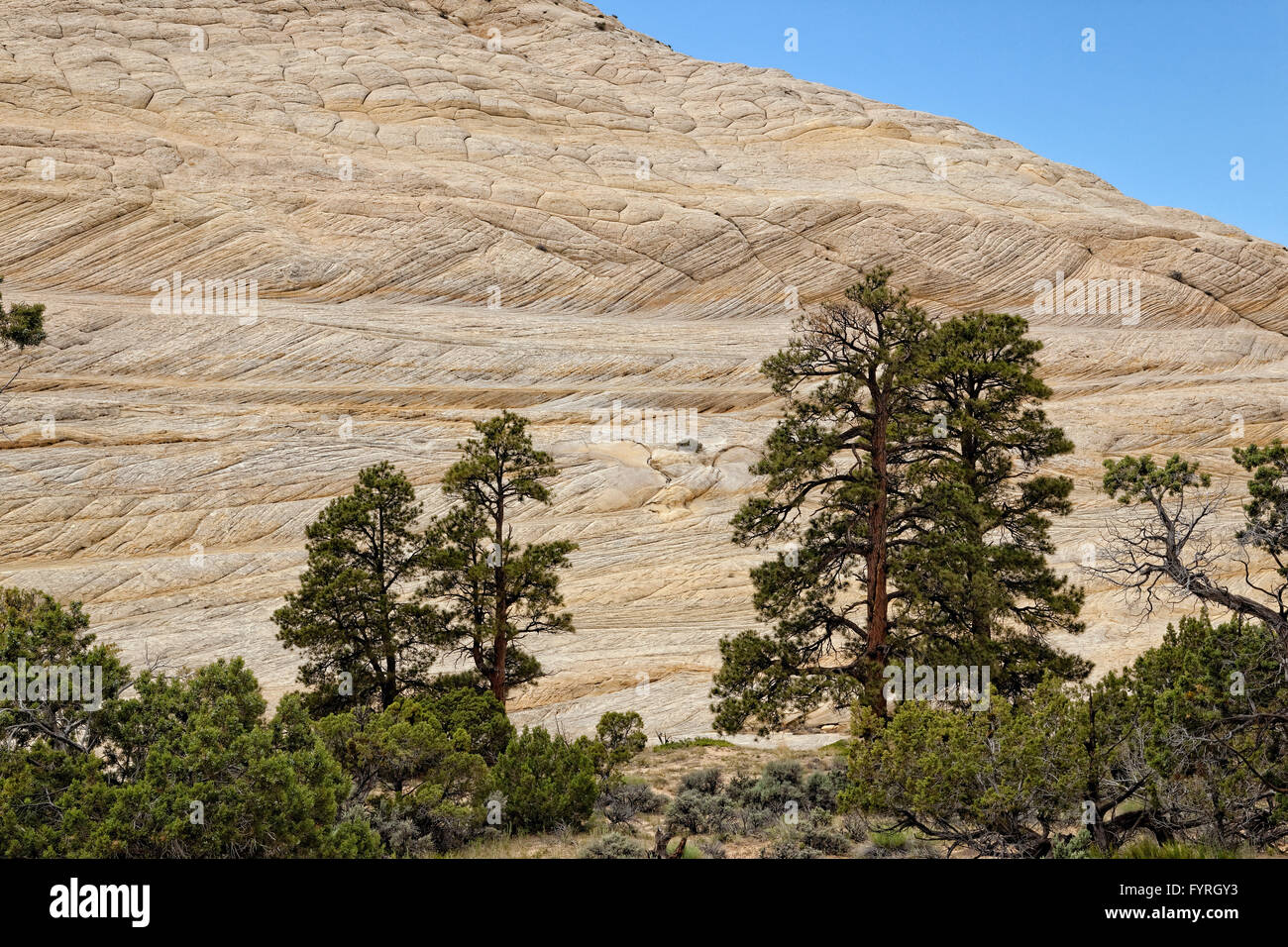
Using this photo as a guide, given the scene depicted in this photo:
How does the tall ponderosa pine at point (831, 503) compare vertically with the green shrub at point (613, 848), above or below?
above

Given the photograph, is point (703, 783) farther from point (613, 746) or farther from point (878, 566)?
point (878, 566)

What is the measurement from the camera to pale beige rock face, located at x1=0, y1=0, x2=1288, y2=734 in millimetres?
35250

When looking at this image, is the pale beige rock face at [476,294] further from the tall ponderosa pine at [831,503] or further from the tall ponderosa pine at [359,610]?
the tall ponderosa pine at [831,503]

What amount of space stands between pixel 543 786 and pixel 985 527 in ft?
33.6

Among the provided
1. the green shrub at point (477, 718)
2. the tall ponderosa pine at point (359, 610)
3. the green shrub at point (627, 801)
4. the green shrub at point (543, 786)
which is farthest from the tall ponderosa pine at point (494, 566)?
the green shrub at point (543, 786)

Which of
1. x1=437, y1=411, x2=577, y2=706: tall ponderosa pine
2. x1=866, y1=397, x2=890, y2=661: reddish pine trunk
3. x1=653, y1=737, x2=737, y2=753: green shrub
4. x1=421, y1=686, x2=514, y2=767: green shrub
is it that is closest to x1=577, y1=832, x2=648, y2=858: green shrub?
x1=421, y1=686, x2=514, y2=767: green shrub

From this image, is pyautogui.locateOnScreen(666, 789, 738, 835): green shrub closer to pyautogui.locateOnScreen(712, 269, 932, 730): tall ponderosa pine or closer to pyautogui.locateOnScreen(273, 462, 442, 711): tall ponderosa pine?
pyautogui.locateOnScreen(712, 269, 932, 730): tall ponderosa pine

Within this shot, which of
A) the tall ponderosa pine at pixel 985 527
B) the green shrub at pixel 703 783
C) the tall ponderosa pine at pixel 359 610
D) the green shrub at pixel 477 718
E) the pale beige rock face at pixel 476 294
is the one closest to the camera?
the tall ponderosa pine at pixel 985 527

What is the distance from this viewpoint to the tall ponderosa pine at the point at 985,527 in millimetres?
18281

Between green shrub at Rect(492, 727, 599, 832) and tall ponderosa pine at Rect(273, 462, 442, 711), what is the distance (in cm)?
539

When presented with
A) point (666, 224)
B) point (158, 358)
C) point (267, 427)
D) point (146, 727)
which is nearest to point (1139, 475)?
point (146, 727)

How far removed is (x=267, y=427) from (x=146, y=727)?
30.2m

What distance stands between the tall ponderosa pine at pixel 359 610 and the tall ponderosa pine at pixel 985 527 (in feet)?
33.9

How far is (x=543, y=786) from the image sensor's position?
15531 millimetres
